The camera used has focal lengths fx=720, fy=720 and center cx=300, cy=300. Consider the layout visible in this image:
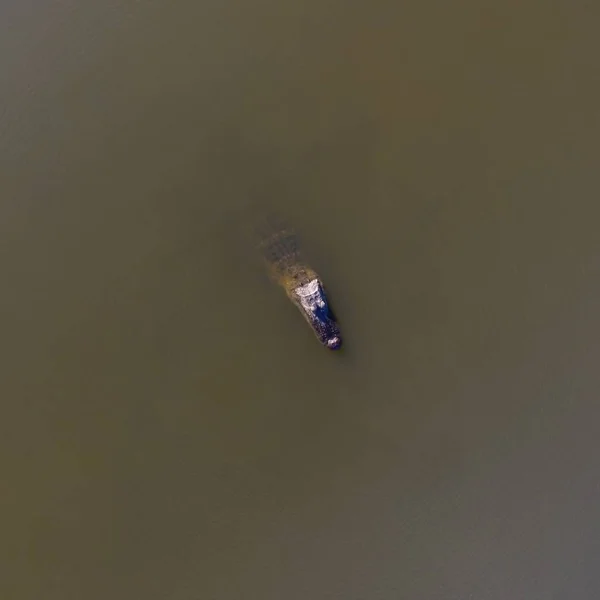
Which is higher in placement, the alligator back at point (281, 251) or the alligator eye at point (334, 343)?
the alligator back at point (281, 251)

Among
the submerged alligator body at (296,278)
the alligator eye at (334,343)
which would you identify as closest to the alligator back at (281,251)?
the submerged alligator body at (296,278)

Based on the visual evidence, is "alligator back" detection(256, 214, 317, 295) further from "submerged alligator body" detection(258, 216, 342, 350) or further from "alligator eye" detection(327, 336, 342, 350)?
"alligator eye" detection(327, 336, 342, 350)

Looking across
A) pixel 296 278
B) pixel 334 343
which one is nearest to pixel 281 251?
pixel 296 278

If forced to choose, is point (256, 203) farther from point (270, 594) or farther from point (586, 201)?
point (270, 594)

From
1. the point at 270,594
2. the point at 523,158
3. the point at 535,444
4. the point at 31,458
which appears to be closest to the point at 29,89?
the point at 31,458

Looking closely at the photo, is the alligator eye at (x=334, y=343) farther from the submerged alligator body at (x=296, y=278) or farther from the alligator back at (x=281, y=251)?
the alligator back at (x=281, y=251)

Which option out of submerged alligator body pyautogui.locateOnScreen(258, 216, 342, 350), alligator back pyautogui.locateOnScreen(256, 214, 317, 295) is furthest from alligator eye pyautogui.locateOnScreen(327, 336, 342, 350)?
alligator back pyautogui.locateOnScreen(256, 214, 317, 295)
